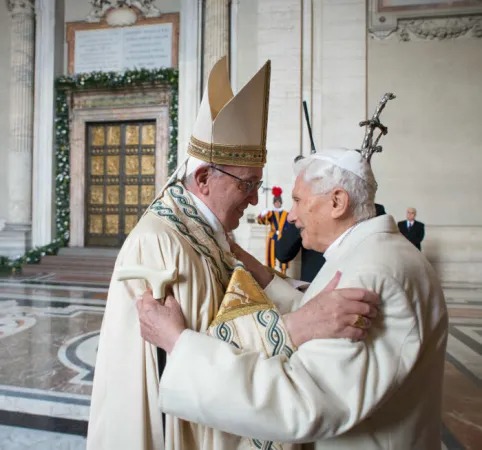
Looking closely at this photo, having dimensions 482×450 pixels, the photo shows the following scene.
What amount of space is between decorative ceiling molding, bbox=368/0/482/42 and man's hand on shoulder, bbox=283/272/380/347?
942 cm

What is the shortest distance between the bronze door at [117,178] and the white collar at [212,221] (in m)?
9.35

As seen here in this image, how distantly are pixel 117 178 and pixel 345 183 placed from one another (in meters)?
10.4

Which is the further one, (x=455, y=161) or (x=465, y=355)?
(x=455, y=161)

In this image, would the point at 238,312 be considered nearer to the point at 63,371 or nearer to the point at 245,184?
the point at 245,184

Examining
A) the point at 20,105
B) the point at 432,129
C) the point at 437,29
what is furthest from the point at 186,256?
the point at 20,105

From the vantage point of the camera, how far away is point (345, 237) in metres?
1.29

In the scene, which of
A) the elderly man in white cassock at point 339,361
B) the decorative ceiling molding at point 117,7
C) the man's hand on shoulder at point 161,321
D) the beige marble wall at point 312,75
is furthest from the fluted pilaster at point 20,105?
the elderly man in white cassock at point 339,361

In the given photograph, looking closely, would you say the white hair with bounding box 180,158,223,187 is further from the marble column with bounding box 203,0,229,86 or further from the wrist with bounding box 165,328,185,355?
the marble column with bounding box 203,0,229,86

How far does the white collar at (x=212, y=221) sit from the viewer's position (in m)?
1.55

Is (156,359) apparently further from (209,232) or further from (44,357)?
(44,357)

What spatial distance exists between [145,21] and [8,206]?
Answer: 5792 mm

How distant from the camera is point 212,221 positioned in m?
1.56

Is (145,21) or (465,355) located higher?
(145,21)

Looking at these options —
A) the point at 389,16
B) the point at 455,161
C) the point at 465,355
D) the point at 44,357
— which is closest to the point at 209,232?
the point at 44,357
